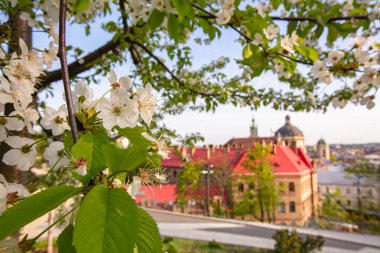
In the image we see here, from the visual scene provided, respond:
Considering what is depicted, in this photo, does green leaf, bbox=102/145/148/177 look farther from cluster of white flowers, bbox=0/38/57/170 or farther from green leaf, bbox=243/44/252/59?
green leaf, bbox=243/44/252/59

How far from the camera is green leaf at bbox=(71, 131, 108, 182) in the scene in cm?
59

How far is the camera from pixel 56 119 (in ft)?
2.82

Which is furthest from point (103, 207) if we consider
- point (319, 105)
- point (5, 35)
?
point (319, 105)

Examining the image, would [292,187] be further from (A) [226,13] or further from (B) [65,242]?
(B) [65,242]

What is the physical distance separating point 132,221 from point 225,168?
2615cm

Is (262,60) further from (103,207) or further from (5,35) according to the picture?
(103,207)

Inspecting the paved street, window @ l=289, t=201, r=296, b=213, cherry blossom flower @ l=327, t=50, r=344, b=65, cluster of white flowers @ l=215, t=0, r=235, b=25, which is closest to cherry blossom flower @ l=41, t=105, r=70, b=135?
cluster of white flowers @ l=215, t=0, r=235, b=25

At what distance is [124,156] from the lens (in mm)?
656

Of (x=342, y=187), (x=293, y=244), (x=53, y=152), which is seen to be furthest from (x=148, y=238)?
(x=342, y=187)

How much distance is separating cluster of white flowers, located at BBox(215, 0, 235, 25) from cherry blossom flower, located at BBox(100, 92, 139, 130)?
1.11m

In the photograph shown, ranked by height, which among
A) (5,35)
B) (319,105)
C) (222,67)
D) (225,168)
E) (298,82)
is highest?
(222,67)

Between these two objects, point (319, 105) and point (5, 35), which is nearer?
point (5, 35)

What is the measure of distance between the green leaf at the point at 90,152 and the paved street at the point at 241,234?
30.5 ft

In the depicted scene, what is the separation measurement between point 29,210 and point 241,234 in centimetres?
1122
